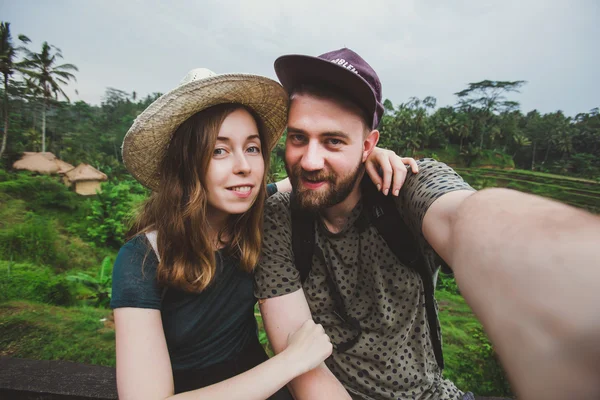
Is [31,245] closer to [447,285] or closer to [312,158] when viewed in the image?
[312,158]

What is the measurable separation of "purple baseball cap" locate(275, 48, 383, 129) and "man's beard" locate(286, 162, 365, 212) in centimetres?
35

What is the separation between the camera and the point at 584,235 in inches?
18.2

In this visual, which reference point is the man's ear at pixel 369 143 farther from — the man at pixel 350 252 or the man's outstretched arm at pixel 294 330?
the man's outstretched arm at pixel 294 330

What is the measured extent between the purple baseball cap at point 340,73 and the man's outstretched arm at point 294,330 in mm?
1023

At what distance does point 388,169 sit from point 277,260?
2.33 feet

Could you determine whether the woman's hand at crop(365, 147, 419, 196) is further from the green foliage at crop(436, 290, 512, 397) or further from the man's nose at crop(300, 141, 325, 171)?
the green foliage at crop(436, 290, 512, 397)

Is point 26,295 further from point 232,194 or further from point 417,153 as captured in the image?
point 417,153

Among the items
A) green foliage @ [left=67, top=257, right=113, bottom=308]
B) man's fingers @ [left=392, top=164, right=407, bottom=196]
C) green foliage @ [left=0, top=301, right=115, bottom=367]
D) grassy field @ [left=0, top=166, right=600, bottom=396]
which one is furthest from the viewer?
green foliage @ [left=67, top=257, right=113, bottom=308]

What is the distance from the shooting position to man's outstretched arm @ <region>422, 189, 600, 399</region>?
39 centimetres

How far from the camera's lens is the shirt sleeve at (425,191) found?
113 cm

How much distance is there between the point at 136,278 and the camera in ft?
4.02

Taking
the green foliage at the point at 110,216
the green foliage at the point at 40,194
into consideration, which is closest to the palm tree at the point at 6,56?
the green foliage at the point at 40,194

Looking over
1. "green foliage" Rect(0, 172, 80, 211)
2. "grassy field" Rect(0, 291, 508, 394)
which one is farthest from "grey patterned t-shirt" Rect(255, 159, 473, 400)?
"green foliage" Rect(0, 172, 80, 211)

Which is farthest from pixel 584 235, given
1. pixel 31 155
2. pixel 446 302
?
pixel 31 155
